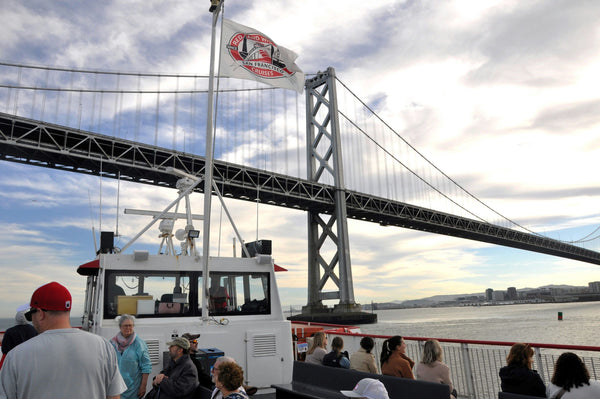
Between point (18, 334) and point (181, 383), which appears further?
point (18, 334)

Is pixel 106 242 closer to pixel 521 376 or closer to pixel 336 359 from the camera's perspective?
pixel 336 359

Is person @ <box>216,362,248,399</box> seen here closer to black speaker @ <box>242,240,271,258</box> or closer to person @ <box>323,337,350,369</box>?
person @ <box>323,337,350,369</box>

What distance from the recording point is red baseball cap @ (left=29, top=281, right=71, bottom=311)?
218 cm

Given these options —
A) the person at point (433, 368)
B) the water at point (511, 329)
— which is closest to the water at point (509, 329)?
the water at point (511, 329)

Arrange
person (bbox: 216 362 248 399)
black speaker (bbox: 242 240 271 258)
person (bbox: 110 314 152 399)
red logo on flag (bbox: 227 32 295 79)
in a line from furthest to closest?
red logo on flag (bbox: 227 32 295 79) < black speaker (bbox: 242 240 271 258) < person (bbox: 110 314 152 399) < person (bbox: 216 362 248 399)

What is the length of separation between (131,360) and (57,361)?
2829 mm

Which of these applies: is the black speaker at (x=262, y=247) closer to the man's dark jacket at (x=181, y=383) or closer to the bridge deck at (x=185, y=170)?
the man's dark jacket at (x=181, y=383)

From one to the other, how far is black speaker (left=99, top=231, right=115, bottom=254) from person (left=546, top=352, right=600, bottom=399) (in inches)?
217

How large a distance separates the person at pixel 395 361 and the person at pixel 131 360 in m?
2.51

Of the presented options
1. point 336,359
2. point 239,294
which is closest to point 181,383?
point 336,359

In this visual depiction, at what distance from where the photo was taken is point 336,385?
5.41 m

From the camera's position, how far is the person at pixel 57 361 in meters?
2.04

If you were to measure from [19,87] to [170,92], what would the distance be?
11.4 metres

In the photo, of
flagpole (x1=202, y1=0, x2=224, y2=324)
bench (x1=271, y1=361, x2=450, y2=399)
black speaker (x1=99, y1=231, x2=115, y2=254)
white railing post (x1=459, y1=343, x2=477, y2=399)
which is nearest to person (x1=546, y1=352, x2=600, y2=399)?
bench (x1=271, y1=361, x2=450, y2=399)
